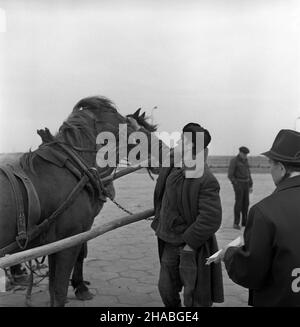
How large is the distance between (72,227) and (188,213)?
0.98m

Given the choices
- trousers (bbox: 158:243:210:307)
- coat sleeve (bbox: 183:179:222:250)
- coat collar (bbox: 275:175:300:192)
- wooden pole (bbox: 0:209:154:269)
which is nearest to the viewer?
coat collar (bbox: 275:175:300:192)

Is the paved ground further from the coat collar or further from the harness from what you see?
the coat collar

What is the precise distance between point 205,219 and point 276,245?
3.86 ft

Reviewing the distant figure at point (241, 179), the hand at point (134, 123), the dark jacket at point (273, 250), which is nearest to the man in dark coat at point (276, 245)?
the dark jacket at point (273, 250)

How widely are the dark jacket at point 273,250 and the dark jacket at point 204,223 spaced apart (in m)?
1.03

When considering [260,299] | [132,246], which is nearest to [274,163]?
[260,299]

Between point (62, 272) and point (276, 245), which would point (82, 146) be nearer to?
point (62, 272)

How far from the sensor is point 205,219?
9.57 ft

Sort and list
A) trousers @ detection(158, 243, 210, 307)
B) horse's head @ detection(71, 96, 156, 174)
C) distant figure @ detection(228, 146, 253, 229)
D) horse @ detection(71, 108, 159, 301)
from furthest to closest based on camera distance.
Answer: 1. distant figure @ detection(228, 146, 253, 229)
2. horse @ detection(71, 108, 159, 301)
3. horse's head @ detection(71, 96, 156, 174)
4. trousers @ detection(158, 243, 210, 307)

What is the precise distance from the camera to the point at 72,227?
343 cm

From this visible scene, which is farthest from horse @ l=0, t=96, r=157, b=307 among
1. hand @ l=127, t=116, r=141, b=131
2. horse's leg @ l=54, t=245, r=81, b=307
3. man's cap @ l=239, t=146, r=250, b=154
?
man's cap @ l=239, t=146, r=250, b=154

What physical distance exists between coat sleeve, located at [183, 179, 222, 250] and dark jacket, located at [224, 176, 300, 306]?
1.02 meters

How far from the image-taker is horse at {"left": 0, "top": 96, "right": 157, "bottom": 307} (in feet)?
9.91
